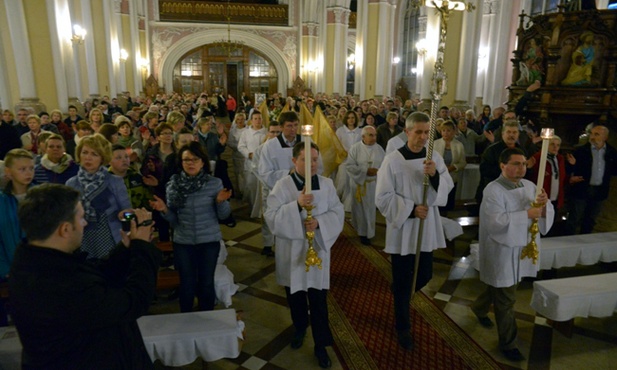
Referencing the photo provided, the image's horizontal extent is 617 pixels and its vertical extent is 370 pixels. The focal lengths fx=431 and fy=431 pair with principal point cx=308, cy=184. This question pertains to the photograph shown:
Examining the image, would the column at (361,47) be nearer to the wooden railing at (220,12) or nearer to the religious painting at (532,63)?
the religious painting at (532,63)

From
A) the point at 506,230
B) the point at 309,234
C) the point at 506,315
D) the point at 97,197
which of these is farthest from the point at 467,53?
the point at 97,197

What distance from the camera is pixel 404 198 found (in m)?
3.79

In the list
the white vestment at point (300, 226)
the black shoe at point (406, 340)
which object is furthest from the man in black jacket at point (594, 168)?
the white vestment at point (300, 226)

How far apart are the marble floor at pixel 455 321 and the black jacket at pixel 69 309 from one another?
189 centimetres

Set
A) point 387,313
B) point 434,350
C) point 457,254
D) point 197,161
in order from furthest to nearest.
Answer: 1. point 457,254
2. point 387,313
3. point 434,350
4. point 197,161

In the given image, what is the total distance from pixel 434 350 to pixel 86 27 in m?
16.5

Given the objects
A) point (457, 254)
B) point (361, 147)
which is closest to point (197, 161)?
point (361, 147)

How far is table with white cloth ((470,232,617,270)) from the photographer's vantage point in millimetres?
4969

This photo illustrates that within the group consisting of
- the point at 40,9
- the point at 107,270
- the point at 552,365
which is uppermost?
the point at 40,9

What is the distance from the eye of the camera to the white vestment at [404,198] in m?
3.75

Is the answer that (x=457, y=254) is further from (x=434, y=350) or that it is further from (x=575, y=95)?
(x=575, y=95)

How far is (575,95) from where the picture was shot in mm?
8164

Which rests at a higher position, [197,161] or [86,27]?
[86,27]

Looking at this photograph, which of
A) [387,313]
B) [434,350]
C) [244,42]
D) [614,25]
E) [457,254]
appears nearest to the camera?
[434,350]
